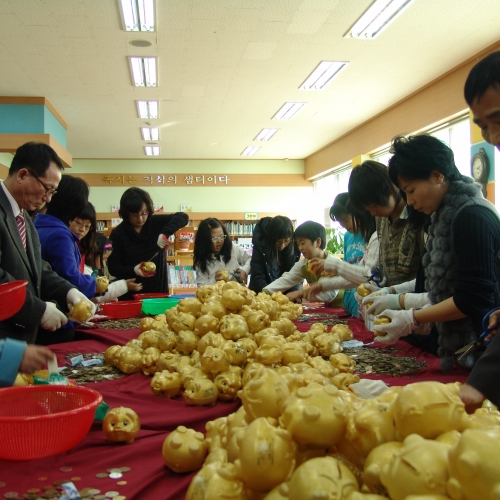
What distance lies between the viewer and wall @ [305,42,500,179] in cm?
618

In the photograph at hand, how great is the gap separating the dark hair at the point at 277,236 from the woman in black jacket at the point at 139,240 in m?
0.86

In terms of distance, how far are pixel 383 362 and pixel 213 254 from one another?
9.36 feet

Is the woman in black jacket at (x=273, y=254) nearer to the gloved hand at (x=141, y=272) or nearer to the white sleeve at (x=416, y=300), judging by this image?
the gloved hand at (x=141, y=272)

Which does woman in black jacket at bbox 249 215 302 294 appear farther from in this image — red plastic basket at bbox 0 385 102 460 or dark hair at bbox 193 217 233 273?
red plastic basket at bbox 0 385 102 460

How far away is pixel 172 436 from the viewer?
39.5 inches

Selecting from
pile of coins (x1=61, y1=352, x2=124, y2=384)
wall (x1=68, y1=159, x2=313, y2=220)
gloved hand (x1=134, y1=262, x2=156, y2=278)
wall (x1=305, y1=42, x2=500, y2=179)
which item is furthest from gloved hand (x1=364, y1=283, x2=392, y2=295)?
wall (x1=68, y1=159, x2=313, y2=220)

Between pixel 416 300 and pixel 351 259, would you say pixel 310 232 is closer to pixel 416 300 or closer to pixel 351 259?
pixel 351 259

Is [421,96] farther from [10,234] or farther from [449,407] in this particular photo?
[449,407]

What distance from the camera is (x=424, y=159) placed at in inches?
67.4

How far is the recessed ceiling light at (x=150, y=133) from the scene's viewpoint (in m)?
9.61

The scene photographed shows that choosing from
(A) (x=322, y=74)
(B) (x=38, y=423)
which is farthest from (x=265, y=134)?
(B) (x=38, y=423)

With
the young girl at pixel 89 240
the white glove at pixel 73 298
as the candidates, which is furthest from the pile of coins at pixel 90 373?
the young girl at pixel 89 240

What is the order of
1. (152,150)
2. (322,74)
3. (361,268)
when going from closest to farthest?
(361,268)
(322,74)
(152,150)

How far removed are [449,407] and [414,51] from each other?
5.93m
